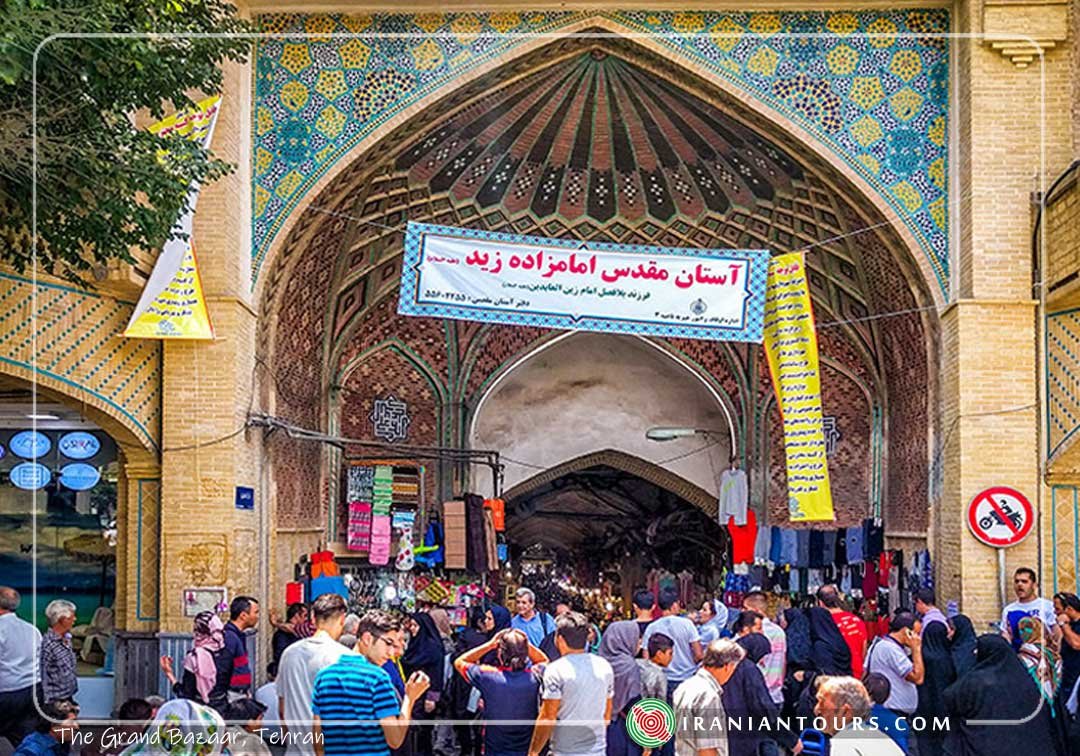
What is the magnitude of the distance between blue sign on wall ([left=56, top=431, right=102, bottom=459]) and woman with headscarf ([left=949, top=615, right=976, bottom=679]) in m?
6.40

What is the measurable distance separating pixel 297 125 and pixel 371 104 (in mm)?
572

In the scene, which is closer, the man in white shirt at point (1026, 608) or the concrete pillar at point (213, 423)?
the man in white shirt at point (1026, 608)

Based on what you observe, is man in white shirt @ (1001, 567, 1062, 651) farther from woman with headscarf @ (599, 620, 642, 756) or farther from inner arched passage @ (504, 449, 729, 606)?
inner arched passage @ (504, 449, 729, 606)

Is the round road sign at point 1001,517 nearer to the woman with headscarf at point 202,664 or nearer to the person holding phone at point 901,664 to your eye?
the person holding phone at point 901,664

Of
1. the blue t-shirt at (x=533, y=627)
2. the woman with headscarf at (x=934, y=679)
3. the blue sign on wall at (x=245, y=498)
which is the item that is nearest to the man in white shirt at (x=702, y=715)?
the woman with headscarf at (x=934, y=679)

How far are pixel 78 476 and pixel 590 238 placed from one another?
5590mm

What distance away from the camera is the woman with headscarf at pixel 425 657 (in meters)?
8.18

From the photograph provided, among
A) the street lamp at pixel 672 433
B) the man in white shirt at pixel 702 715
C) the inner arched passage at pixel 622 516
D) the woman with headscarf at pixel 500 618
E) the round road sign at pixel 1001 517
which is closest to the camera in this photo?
the man in white shirt at pixel 702 715

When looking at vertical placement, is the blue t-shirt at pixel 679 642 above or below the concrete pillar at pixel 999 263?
below

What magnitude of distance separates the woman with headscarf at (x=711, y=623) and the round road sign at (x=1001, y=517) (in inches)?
75.1

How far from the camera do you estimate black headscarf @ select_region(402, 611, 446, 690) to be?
26.9 ft

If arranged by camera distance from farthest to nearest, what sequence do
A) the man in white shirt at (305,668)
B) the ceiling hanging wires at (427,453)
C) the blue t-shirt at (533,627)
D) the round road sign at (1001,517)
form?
the ceiling hanging wires at (427,453) < the round road sign at (1001,517) < the blue t-shirt at (533,627) < the man in white shirt at (305,668)

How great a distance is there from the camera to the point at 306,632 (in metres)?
9.03

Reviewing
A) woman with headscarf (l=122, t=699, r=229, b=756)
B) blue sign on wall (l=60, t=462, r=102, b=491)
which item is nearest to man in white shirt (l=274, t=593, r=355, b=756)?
woman with headscarf (l=122, t=699, r=229, b=756)
